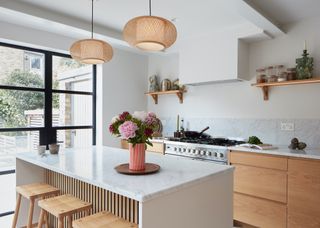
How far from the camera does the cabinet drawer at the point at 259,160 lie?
2.52 m

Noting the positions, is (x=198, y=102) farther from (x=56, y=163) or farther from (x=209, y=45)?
(x=56, y=163)

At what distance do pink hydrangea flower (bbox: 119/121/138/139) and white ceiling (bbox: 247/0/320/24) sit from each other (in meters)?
1.70

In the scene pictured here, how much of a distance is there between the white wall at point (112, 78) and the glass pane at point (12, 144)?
1.04 m

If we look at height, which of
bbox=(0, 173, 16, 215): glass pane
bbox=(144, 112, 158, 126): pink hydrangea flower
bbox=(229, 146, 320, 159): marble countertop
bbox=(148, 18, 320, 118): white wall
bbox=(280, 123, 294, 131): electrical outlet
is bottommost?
bbox=(0, 173, 16, 215): glass pane

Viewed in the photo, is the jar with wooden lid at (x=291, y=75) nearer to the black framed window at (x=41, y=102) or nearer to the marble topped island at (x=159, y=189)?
the marble topped island at (x=159, y=189)

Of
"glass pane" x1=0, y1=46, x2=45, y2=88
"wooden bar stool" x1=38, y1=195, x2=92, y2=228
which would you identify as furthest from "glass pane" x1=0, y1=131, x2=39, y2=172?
"wooden bar stool" x1=38, y1=195, x2=92, y2=228

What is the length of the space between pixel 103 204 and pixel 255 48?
2779 millimetres

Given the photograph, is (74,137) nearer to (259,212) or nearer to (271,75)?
(259,212)

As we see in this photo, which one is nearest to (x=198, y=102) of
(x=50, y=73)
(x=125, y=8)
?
(x=125, y=8)

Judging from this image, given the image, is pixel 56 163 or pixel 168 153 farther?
pixel 168 153

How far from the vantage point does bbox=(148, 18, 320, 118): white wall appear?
2910 mm

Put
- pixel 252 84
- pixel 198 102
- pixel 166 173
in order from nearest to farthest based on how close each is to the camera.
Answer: pixel 166 173 → pixel 252 84 → pixel 198 102

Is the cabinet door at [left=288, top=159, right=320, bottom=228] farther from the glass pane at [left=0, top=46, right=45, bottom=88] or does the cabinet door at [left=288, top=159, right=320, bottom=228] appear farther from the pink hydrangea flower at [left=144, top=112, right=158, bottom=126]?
the glass pane at [left=0, top=46, right=45, bottom=88]

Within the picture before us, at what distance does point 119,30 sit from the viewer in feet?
11.4
